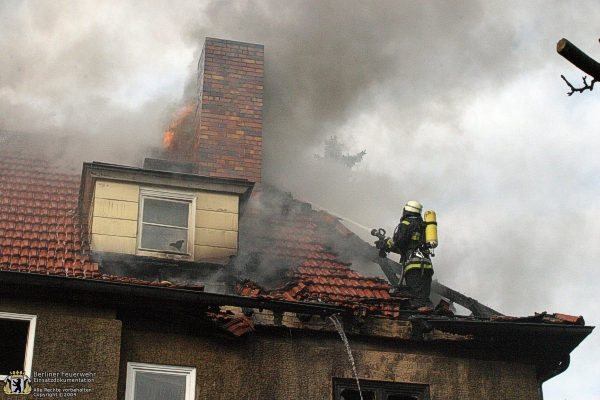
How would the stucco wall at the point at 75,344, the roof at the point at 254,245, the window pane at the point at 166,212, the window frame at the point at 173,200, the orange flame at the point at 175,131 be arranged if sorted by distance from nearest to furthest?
the stucco wall at the point at 75,344, the roof at the point at 254,245, the window frame at the point at 173,200, the window pane at the point at 166,212, the orange flame at the point at 175,131

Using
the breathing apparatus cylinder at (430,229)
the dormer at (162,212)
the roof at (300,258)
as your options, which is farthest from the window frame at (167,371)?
the breathing apparatus cylinder at (430,229)

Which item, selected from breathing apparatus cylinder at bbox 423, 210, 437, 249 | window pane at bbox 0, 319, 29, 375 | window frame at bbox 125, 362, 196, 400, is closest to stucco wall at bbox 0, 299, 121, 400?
window pane at bbox 0, 319, 29, 375

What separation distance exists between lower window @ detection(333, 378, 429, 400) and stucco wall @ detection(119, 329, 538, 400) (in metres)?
0.07

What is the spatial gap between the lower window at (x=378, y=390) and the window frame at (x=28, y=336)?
3.39m

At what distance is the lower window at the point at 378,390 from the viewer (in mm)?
10766

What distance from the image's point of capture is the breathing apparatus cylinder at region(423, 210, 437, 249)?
12781mm

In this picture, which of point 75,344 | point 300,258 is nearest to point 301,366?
point 300,258

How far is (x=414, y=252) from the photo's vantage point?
12.8 meters

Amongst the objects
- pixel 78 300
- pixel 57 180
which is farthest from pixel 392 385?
pixel 57 180

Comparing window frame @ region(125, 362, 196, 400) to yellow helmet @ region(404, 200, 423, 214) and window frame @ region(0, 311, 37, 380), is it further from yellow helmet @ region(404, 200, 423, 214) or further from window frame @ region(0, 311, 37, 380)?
yellow helmet @ region(404, 200, 423, 214)

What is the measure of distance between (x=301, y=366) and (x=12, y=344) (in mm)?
3180

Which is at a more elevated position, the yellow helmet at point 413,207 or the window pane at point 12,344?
the yellow helmet at point 413,207

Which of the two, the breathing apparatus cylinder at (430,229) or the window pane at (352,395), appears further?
the breathing apparatus cylinder at (430,229)

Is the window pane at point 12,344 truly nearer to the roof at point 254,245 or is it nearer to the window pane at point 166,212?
the roof at point 254,245
